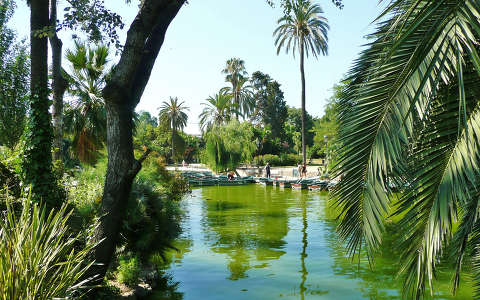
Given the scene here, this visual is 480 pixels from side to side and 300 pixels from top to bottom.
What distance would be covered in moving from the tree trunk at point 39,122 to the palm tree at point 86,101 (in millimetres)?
6894

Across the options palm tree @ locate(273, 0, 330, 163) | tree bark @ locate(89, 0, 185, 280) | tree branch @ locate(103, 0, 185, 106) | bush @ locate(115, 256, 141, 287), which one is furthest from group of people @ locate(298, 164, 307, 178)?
tree bark @ locate(89, 0, 185, 280)

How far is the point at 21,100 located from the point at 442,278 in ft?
38.2

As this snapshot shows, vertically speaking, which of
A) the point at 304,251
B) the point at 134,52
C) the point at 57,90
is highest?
the point at 57,90

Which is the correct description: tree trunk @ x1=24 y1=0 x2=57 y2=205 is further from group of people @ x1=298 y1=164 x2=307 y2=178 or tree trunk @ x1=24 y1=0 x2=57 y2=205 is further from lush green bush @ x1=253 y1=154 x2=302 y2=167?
lush green bush @ x1=253 y1=154 x2=302 y2=167

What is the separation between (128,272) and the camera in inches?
274

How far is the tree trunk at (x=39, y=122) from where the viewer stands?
659cm

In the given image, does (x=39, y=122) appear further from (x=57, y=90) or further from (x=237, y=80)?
(x=237, y=80)

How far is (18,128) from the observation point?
10.9 m

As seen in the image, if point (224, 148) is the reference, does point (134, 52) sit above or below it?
above

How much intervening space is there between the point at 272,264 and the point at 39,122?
6162mm

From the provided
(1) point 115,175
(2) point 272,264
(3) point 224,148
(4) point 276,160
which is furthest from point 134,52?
(4) point 276,160

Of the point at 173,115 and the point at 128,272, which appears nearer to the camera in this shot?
the point at 128,272

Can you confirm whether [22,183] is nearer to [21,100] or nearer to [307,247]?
[21,100]

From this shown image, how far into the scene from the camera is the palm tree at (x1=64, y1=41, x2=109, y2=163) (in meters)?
13.7
